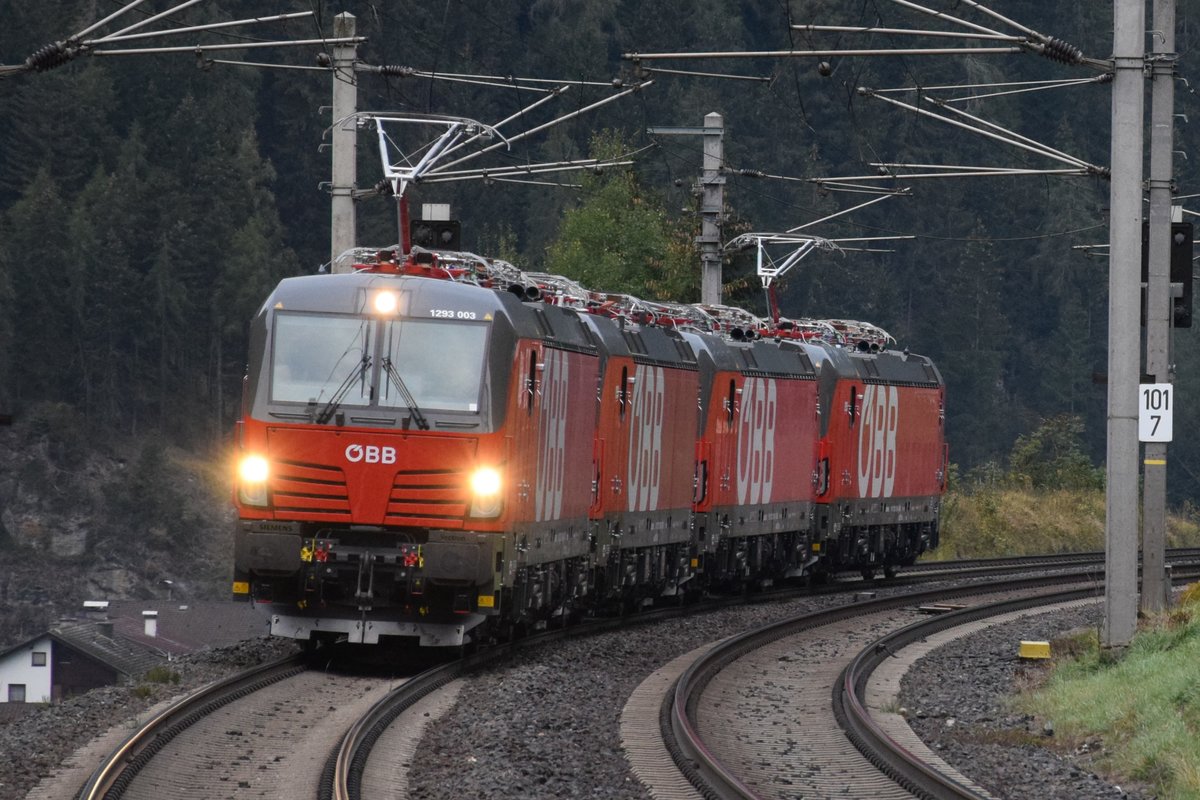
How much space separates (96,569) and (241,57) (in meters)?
20.8

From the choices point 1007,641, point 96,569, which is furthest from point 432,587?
point 96,569

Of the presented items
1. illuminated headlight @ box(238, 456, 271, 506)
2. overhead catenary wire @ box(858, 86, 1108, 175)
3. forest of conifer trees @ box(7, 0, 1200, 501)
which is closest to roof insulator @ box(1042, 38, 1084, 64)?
overhead catenary wire @ box(858, 86, 1108, 175)

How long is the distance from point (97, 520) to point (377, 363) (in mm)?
63939

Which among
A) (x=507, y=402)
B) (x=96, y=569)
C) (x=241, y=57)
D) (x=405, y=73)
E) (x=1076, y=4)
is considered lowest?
(x=96, y=569)

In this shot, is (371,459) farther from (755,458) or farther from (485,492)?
(755,458)

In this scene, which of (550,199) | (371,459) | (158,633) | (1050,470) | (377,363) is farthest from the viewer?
(550,199)

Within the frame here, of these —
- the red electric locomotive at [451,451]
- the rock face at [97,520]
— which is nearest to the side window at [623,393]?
the red electric locomotive at [451,451]

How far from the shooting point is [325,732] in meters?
14.6

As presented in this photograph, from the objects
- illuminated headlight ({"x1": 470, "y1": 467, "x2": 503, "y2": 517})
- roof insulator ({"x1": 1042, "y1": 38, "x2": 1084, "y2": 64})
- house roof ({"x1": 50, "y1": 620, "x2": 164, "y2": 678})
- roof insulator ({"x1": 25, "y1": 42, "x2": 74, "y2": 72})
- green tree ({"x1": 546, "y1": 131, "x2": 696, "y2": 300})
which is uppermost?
green tree ({"x1": 546, "y1": 131, "x2": 696, "y2": 300})

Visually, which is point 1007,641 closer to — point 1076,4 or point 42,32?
point 42,32

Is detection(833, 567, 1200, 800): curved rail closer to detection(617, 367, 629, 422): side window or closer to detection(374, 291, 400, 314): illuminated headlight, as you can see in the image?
detection(617, 367, 629, 422): side window

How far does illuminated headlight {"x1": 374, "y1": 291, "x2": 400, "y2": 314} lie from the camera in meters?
18.3

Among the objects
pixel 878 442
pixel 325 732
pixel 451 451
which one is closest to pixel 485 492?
pixel 451 451

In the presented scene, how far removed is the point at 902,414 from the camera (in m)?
36.7
